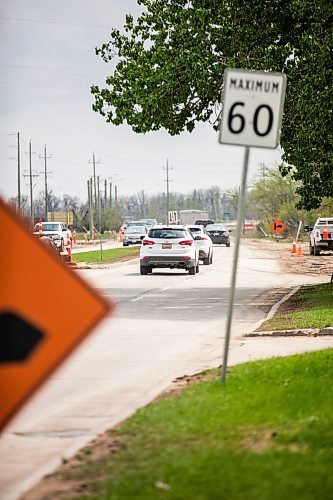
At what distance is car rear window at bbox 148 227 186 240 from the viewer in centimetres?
4162

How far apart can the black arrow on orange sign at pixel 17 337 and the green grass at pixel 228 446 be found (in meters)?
1.53

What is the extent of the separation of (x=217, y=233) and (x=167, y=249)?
43769mm

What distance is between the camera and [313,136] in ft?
88.0

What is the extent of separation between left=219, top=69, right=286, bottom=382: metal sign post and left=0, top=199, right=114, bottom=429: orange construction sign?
19.0 ft

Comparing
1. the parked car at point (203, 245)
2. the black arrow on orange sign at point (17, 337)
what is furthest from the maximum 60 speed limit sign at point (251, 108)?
the parked car at point (203, 245)

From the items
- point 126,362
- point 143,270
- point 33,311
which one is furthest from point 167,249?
point 33,311

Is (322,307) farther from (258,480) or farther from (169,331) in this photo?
(258,480)

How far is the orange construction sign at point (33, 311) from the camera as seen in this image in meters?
6.43

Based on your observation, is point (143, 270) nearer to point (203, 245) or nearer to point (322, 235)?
point (203, 245)

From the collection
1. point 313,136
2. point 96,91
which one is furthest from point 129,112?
point 313,136

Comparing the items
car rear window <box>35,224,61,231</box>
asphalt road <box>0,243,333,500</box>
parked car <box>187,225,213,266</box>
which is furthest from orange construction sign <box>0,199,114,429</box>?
car rear window <box>35,224,61,231</box>

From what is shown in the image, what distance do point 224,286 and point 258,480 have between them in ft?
90.2

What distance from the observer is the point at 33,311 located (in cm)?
654

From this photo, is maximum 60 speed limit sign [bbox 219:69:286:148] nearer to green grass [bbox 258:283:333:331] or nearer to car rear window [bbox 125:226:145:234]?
green grass [bbox 258:283:333:331]
